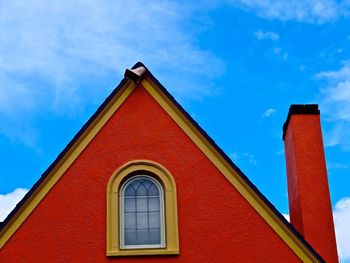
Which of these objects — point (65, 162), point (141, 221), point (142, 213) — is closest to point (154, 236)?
point (141, 221)

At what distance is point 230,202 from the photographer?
12.3 meters

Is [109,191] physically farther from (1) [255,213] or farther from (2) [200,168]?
(1) [255,213]

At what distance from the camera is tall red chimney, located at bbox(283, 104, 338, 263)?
13578mm

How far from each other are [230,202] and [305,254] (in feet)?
5.79

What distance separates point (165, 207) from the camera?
40.3 ft

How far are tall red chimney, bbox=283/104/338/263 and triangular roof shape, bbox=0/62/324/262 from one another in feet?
5.89

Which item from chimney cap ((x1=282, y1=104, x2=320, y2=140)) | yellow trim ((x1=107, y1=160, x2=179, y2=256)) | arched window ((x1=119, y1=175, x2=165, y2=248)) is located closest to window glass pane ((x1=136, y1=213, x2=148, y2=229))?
arched window ((x1=119, y1=175, x2=165, y2=248))

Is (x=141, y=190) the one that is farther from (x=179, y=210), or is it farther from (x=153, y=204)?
(x=179, y=210)

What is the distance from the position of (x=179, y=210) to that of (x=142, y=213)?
2.56ft

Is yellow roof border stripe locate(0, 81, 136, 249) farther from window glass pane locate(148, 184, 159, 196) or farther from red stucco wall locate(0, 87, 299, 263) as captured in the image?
window glass pane locate(148, 184, 159, 196)

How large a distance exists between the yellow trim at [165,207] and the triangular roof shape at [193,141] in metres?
0.97

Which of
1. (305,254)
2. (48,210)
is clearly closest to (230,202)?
(305,254)

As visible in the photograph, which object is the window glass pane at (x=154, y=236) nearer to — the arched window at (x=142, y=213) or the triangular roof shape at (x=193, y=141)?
the arched window at (x=142, y=213)

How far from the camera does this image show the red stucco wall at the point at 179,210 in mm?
11953
